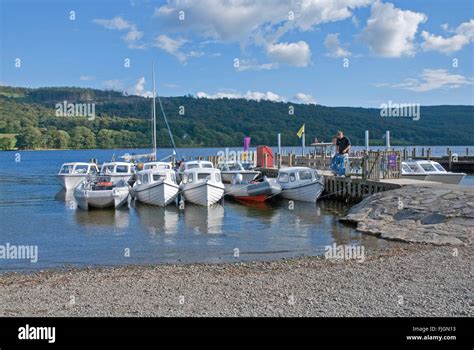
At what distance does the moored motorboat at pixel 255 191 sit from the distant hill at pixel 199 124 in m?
84.6

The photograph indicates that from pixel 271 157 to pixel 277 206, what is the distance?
20684mm

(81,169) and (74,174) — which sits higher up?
(81,169)

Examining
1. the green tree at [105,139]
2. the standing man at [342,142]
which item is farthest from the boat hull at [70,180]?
the green tree at [105,139]

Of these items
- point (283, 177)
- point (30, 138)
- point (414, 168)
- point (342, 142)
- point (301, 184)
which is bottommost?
point (301, 184)

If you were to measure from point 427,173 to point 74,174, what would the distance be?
2700 centimetres

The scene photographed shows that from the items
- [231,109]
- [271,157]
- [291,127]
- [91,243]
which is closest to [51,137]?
[231,109]

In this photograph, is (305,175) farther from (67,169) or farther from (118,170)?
(67,169)

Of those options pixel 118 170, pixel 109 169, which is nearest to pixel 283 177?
pixel 118 170

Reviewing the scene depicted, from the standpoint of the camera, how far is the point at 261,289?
1012 cm

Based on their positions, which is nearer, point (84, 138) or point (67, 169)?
point (67, 169)

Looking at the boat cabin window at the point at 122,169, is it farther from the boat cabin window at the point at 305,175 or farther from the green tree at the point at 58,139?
the green tree at the point at 58,139

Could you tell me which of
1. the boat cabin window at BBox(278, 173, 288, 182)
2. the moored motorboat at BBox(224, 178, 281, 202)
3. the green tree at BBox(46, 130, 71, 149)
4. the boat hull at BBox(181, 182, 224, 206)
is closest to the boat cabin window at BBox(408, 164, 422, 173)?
the boat cabin window at BBox(278, 173, 288, 182)

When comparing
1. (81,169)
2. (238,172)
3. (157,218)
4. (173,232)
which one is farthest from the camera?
(81,169)
